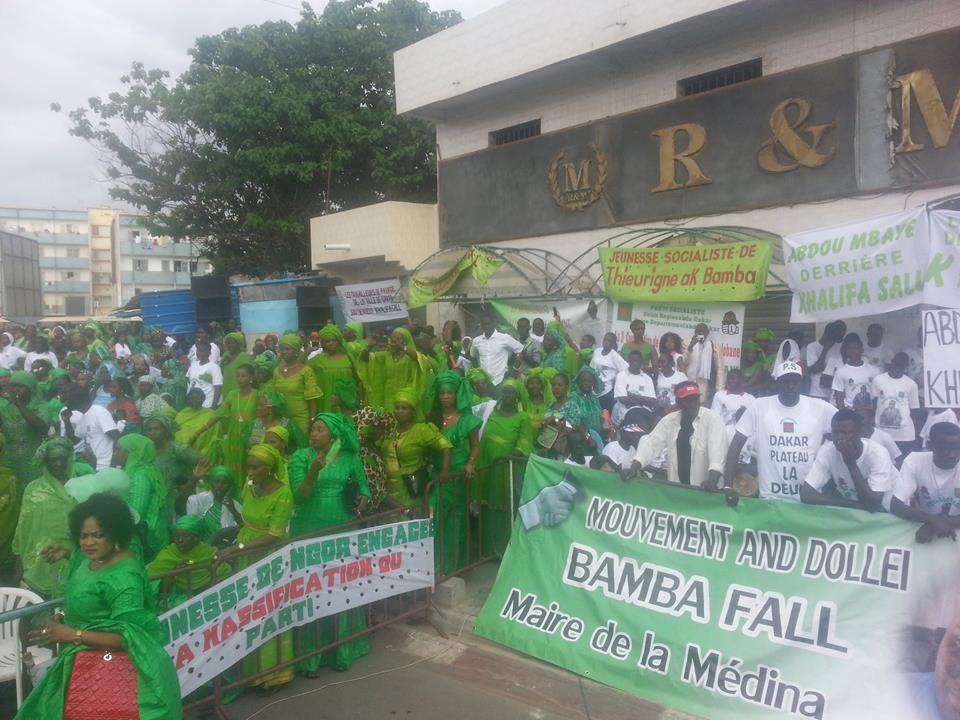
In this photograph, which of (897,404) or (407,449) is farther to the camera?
(897,404)

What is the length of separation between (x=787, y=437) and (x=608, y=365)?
4091mm

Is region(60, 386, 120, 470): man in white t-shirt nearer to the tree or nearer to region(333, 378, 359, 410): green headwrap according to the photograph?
region(333, 378, 359, 410): green headwrap

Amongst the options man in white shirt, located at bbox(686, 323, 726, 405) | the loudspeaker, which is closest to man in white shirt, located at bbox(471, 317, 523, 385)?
man in white shirt, located at bbox(686, 323, 726, 405)

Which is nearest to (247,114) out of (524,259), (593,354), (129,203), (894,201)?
(129,203)

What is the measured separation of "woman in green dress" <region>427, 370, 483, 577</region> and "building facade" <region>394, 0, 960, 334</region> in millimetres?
6776

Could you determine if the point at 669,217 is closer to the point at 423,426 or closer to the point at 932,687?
the point at 423,426

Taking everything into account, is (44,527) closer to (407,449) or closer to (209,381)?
(407,449)

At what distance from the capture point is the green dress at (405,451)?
18.9ft

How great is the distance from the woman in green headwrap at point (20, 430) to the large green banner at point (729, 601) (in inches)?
164

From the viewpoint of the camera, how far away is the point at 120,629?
10.0 ft

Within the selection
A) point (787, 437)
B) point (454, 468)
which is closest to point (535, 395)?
point (454, 468)

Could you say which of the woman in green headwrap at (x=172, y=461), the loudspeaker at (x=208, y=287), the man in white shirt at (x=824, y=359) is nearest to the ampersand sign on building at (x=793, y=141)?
the man in white shirt at (x=824, y=359)

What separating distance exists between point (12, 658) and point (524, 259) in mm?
11386

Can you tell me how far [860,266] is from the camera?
6.76 m
